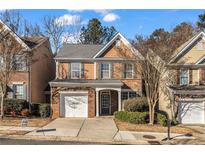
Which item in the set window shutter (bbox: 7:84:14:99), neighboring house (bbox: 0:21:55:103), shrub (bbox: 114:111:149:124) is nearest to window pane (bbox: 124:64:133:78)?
shrub (bbox: 114:111:149:124)

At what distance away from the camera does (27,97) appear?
82.8ft

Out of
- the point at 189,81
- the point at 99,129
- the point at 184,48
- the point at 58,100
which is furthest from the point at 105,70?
the point at 99,129

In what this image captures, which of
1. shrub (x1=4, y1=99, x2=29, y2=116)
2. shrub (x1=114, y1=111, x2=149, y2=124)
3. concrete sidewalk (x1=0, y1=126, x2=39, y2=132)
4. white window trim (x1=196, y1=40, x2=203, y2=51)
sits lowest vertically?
concrete sidewalk (x1=0, y1=126, x2=39, y2=132)

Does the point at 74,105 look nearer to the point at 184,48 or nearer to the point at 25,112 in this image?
the point at 25,112

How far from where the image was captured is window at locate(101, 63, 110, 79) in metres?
25.7

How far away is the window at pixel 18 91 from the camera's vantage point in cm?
2527

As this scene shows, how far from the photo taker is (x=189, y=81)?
23.9 m

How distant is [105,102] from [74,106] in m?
2.40

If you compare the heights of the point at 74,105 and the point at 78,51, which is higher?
the point at 78,51

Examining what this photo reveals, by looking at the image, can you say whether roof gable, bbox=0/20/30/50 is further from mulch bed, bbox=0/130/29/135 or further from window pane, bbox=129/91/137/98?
window pane, bbox=129/91/137/98

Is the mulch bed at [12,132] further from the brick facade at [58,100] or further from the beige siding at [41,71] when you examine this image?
the beige siding at [41,71]

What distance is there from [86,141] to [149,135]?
11.2 feet

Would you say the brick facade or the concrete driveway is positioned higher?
the brick facade

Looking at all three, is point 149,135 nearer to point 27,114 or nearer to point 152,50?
point 152,50
